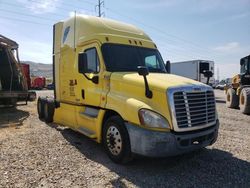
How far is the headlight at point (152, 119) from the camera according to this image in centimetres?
517

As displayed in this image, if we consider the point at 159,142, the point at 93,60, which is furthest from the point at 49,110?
the point at 159,142

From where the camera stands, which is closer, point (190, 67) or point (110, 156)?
point (110, 156)

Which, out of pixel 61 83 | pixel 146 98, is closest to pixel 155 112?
pixel 146 98

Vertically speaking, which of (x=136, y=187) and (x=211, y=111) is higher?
(x=211, y=111)

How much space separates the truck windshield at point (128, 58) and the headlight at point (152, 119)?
160 cm

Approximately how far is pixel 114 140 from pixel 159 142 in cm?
116

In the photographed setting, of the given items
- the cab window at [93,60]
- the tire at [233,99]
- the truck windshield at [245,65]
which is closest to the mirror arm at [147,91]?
the cab window at [93,60]

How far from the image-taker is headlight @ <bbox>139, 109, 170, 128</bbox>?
A: 5172 millimetres

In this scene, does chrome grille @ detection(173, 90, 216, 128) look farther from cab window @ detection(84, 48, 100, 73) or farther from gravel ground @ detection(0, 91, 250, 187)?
cab window @ detection(84, 48, 100, 73)

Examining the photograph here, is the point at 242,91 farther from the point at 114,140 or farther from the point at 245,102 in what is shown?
the point at 114,140

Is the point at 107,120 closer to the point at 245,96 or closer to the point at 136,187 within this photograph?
the point at 136,187

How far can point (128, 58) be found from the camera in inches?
269

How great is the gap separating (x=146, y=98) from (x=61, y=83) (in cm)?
414

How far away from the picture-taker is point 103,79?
6.43 m
